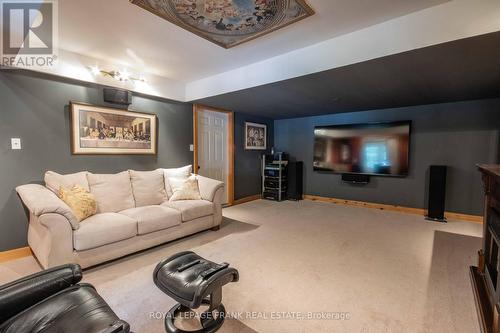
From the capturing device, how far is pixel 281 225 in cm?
381

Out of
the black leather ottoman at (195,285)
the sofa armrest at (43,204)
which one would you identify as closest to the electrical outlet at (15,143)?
the sofa armrest at (43,204)

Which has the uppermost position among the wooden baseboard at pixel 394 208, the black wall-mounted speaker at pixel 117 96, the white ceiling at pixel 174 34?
the white ceiling at pixel 174 34

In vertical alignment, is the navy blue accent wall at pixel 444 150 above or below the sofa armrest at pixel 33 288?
above

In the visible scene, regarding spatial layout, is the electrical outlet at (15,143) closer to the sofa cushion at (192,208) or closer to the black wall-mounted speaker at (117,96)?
the black wall-mounted speaker at (117,96)

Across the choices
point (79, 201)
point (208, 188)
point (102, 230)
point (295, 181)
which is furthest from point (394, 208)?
point (79, 201)

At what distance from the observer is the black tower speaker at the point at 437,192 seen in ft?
13.3

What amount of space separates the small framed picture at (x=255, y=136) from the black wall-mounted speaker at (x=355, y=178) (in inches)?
83.3

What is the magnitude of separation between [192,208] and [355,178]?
3.65m

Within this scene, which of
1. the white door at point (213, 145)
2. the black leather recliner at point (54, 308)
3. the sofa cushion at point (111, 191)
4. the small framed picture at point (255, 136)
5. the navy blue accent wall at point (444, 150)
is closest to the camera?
the black leather recliner at point (54, 308)

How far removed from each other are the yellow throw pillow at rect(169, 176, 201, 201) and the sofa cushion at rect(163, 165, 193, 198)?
0.09 meters

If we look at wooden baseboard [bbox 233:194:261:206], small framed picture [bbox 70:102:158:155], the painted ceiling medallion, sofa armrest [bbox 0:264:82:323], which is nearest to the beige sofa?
small framed picture [bbox 70:102:158:155]

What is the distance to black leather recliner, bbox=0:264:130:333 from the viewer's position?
1081 millimetres

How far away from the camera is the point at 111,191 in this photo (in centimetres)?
306

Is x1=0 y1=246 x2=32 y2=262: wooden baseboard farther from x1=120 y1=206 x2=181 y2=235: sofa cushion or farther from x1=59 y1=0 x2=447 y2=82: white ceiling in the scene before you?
x1=59 y1=0 x2=447 y2=82: white ceiling
